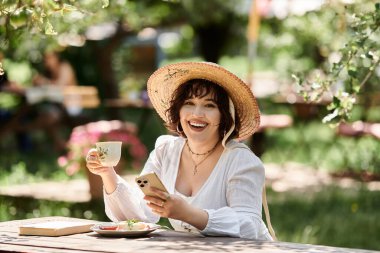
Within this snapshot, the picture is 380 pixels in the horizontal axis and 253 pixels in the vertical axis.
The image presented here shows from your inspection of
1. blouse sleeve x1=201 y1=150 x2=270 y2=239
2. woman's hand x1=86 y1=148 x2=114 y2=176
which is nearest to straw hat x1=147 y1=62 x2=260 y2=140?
blouse sleeve x1=201 y1=150 x2=270 y2=239

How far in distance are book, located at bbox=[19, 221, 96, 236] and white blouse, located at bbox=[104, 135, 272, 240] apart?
1.03 feet

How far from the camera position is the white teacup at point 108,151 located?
3.57m

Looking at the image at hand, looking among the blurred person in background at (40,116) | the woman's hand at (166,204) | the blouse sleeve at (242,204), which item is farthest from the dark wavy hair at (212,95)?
the blurred person in background at (40,116)

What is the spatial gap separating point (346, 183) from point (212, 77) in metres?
6.93

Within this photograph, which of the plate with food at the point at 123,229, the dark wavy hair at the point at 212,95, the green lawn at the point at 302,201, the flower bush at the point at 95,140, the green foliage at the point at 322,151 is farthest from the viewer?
the green foliage at the point at 322,151

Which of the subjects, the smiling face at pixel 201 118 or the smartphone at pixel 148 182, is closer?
the smartphone at pixel 148 182

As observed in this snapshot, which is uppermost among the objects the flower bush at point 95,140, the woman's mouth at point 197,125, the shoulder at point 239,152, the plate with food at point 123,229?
the flower bush at point 95,140

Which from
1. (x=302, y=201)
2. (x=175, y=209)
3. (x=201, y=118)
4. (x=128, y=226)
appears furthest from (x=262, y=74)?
(x=175, y=209)

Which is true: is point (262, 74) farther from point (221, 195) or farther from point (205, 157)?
point (221, 195)

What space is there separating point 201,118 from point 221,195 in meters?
0.33

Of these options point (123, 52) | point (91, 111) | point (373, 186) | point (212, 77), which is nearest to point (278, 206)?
point (373, 186)

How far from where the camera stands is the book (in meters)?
3.55

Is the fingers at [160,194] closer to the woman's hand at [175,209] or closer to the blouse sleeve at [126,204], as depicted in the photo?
the woman's hand at [175,209]

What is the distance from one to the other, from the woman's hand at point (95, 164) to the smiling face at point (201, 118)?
0.37 metres
